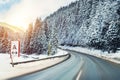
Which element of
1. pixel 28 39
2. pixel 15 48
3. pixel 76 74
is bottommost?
pixel 76 74

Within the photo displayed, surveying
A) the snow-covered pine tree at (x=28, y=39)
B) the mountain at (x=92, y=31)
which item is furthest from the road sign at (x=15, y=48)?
the snow-covered pine tree at (x=28, y=39)

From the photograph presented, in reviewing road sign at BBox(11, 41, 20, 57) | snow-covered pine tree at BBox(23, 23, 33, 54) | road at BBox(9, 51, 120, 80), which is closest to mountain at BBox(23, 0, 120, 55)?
snow-covered pine tree at BBox(23, 23, 33, 54)

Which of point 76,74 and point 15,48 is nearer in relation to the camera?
point 76,74

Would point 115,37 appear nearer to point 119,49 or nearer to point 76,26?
point 119,49

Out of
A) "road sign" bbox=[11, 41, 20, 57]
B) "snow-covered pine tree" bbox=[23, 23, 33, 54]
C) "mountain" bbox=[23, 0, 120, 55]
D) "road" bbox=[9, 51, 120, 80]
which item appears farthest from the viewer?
"snow-covered pine tree" bbox=[23, 23, 33, 54]

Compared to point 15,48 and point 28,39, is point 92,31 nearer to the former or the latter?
point 28,39

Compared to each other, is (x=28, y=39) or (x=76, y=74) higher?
(x=28, y=39)

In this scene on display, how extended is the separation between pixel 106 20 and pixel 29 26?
147 feet

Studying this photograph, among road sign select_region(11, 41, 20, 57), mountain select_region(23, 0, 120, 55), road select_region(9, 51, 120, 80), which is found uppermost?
mountain select_region(23, 0, 120, 55)

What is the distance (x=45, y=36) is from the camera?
95.0m

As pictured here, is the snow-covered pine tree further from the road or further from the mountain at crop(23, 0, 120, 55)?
the road

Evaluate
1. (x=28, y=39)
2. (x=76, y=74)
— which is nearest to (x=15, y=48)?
(x=76, y=74)

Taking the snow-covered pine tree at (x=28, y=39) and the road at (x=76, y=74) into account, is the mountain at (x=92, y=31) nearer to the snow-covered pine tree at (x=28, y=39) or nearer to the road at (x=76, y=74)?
the snow-covered pine tree at (x=28, y=39)

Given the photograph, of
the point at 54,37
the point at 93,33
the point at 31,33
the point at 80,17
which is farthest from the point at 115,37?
the point at 80,17
